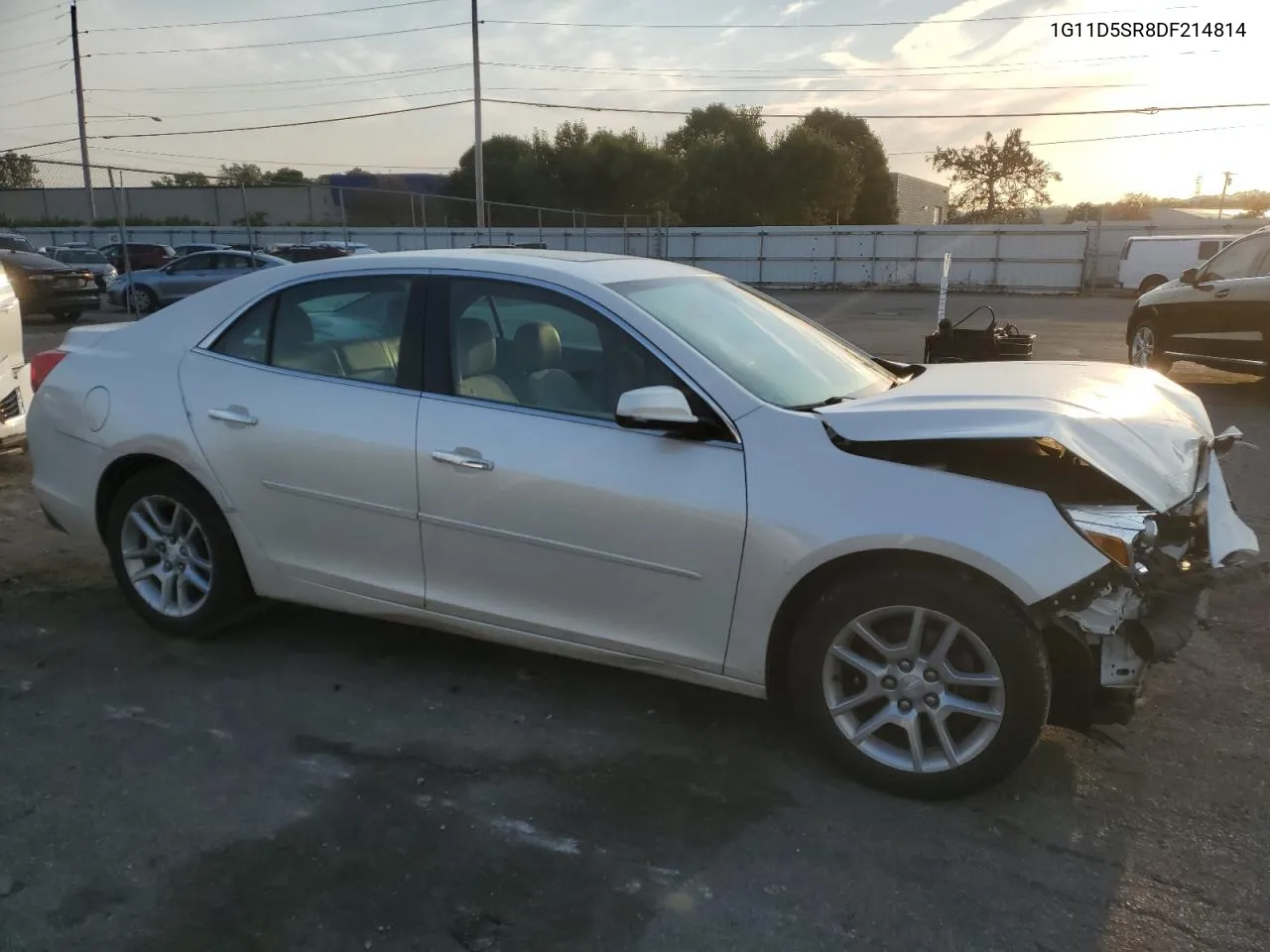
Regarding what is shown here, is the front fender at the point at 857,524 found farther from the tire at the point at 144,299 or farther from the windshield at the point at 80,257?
the windshield at the point at 80,257

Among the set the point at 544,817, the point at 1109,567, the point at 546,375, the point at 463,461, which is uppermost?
the point at 546,375

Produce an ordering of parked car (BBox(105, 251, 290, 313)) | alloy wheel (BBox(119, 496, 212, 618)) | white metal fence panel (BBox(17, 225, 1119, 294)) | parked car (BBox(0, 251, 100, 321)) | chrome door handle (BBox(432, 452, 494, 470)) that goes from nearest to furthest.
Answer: chrome door handle (BBox(432, 452, 494, 470)) → alloy wheel (BBox(119, 496, 212, 618)) → parked car (BBox(0, 251, 100, 321)) → parked car (BBox(105, 251, 290, 313)) → white metal fence panel (BBox(17, 225, 1119, 294))

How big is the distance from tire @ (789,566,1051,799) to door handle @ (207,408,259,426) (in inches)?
88.1

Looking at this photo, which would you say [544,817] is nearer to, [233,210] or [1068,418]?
[1068,418]

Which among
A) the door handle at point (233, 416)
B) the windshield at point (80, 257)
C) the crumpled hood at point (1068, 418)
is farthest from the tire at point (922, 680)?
the windshield at point (80, 257)

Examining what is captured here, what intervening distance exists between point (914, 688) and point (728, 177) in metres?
59.1

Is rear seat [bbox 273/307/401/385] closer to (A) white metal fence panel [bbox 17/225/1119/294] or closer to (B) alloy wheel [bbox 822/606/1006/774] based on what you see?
(B) alloy wheel [bbox 822/606/1006/774]

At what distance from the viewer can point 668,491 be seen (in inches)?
117

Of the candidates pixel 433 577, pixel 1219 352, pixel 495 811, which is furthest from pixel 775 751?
pixel 1219 352

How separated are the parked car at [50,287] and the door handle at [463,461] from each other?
18527mm

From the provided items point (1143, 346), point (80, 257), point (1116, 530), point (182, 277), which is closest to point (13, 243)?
point (80, 257)

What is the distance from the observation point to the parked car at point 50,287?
18359 mm

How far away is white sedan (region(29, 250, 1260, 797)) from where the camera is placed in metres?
2.75

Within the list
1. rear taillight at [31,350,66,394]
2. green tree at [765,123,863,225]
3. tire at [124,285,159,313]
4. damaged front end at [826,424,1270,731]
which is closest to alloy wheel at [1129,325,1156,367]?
damaged front end at [826,424,1270,731]
